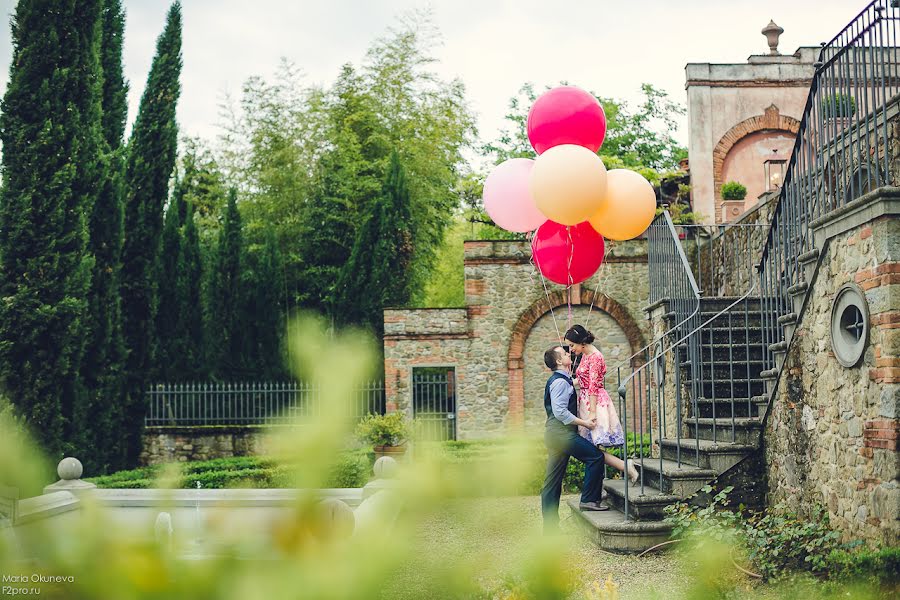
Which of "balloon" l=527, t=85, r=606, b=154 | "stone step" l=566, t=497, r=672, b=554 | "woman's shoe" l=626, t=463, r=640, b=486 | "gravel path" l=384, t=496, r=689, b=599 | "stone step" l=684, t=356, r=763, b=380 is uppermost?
"balloon" l=527, t=85, r=606, b=154

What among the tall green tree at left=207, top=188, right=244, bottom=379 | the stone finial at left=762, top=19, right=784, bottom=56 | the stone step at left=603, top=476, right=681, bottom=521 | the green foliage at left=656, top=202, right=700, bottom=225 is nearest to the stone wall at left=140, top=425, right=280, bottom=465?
the tall green tree at left=207, top=188, right=244, bottom=379

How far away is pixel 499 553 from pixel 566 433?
5398 millimetres

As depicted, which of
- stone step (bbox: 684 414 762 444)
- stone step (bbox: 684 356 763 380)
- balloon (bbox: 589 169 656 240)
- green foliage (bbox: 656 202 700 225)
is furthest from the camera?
green foliage (bbox: 656 202 700 225)

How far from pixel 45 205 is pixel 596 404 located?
28.5ft

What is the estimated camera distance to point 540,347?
15117mm

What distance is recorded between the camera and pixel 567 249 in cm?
712

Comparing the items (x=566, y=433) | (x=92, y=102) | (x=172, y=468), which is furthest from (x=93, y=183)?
(x=172, y=468)

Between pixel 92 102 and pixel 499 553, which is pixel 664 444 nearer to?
pixel 499 553

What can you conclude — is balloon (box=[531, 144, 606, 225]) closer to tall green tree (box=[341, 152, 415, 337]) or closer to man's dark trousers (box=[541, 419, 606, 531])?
man's dark trousers (box=[541, 419, 606, 531])

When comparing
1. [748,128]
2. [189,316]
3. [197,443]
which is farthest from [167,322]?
[748,128]

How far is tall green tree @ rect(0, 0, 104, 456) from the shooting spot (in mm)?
11562

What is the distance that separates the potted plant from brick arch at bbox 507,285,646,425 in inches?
116

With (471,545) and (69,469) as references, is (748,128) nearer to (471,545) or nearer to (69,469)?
(69,469)

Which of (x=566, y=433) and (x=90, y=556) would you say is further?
(x=566, y=433)
